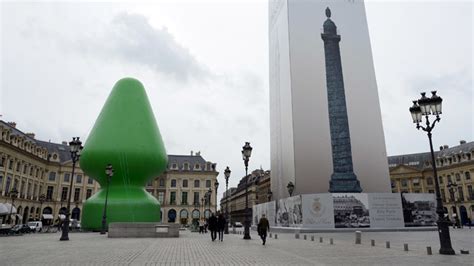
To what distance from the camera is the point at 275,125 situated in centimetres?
4628

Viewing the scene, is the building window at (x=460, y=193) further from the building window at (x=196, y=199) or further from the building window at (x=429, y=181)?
the building window at (x=196, y=199)

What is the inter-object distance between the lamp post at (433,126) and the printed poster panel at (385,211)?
1542 centimetres

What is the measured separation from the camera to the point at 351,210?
25656 millimetres

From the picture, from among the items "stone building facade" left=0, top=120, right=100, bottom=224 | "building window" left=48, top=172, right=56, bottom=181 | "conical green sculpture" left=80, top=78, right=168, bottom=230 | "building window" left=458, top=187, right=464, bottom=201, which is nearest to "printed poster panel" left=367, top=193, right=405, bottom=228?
"conical green sculpture" left=80, top=78, right=168, bottom=230

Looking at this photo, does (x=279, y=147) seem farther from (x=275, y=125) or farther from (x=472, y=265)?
(x=472, y=265)

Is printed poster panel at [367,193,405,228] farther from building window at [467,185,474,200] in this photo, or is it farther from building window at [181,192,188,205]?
building window at [181,192,188,205]

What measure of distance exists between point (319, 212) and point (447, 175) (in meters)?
46.5

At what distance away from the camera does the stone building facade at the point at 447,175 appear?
54.4 m

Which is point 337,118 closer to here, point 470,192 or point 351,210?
point 351,210

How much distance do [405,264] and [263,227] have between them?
22.7 ft

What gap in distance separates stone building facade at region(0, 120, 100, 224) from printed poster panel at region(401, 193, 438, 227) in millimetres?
44038

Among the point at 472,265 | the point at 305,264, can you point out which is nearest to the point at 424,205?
the point at 472,265

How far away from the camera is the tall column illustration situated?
36.5 meters

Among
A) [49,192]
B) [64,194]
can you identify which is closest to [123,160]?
[49,192]
